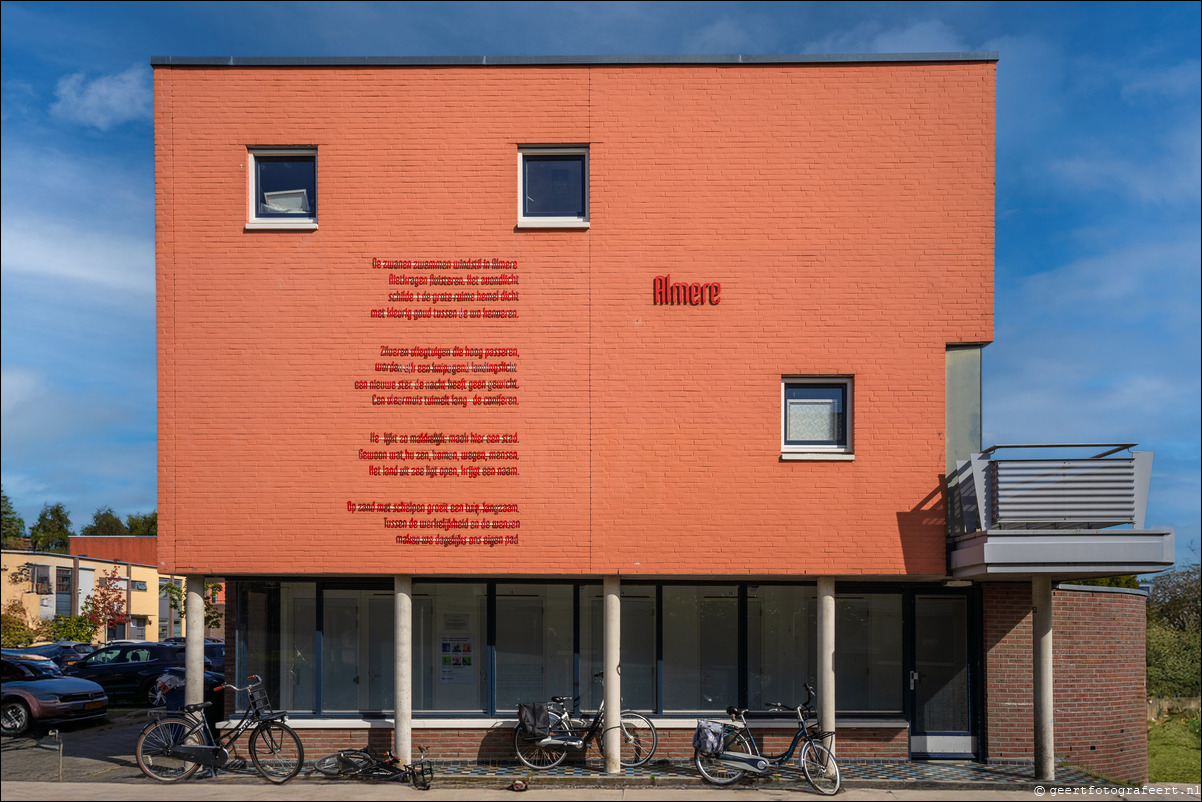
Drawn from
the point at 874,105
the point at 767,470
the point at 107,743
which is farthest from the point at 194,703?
the point at 874,105

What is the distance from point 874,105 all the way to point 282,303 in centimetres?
922

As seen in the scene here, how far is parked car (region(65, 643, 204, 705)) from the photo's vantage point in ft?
72.7

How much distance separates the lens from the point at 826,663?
41.9ft

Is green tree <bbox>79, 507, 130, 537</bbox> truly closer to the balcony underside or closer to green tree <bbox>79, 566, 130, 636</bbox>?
green tree <bbox>79, 566, 130, 636</bbox>

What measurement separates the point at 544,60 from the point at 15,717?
1506 centimetres

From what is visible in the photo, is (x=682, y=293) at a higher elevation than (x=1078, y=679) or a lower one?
higher

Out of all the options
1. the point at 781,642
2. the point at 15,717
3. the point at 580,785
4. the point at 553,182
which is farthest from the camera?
the point at 15,717

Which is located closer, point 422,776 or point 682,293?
point 422,776

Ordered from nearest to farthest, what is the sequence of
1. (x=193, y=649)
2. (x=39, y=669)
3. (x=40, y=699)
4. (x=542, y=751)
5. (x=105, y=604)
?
(x=542, y=751) → (x=193, y=649) → (x=40, y=699) → (x=39, y=669) → (x=105, y=604)

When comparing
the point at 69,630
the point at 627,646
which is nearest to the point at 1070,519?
the point at 627,646

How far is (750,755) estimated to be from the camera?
12.7 meters

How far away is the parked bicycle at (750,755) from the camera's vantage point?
1196 cm

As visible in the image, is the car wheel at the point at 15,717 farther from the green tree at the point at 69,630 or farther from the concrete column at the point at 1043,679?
the green tree at the point at 69,630

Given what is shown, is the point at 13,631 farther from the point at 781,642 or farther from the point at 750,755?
the point at 750,755
